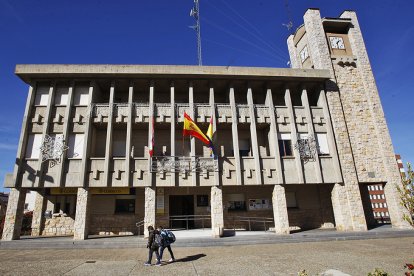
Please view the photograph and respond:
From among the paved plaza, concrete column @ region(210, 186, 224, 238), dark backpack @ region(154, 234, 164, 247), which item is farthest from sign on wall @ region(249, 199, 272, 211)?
dark backpack @ region(154, 234, 164, 247)

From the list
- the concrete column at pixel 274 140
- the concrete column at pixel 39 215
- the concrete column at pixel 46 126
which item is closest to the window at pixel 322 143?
the concrete column at pixel 274 140

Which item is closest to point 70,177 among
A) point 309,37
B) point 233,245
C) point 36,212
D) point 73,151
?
point 73,151

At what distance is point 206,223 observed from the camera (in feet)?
63.7

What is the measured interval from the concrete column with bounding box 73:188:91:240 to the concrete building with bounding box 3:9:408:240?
67mm

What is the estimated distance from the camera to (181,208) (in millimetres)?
19656

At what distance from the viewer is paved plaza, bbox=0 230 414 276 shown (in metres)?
8.90

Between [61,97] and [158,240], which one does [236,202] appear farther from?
[61,97]

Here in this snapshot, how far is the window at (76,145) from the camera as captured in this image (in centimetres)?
1728

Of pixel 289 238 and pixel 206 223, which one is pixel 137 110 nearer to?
pixel 206 223

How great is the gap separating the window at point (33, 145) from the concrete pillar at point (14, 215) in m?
2.41

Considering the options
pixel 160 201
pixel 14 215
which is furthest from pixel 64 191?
pixel 160 201

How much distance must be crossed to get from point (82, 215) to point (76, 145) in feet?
16.3

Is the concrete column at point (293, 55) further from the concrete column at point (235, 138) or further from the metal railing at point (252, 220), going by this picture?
the metal railing at point (252, 220)

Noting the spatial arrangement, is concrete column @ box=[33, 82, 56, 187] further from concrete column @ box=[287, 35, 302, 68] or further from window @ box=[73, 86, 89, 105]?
concrete column @ box=[287, 35, 302, 68]
